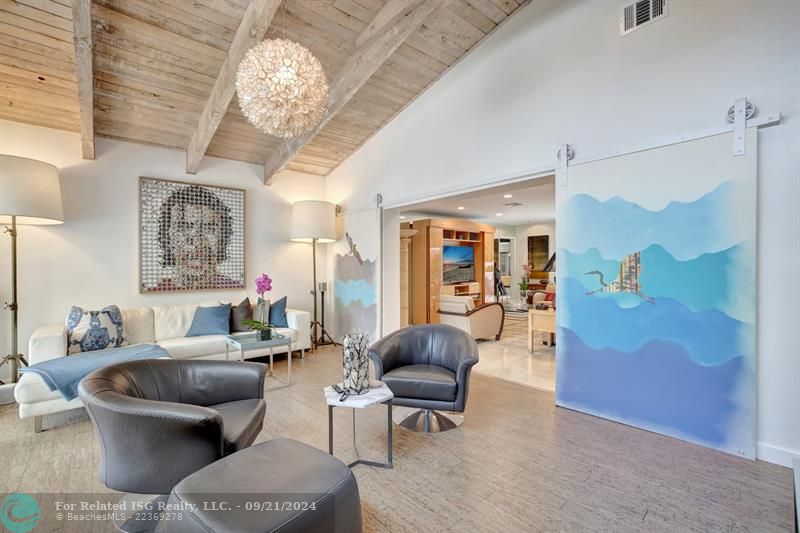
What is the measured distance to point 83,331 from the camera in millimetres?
3469

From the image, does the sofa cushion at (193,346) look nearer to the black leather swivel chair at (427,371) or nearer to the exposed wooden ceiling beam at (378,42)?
the black leather swivel chair at (427,371)

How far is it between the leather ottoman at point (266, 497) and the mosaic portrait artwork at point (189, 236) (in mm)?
3859

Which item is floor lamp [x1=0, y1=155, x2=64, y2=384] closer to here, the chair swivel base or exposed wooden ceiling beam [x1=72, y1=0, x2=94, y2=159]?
exposed wooden ceiling beam [x1=72, y1=0, x2=94, y2=159]

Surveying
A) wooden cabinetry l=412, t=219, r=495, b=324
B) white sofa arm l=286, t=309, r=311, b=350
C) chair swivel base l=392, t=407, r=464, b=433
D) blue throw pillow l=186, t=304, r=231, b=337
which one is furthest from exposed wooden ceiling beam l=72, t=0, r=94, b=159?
wooden cabinetry l=412, t=219, r=495, b=324

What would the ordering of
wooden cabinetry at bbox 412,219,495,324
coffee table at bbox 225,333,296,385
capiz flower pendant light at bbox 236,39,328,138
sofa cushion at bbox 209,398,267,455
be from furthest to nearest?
1. wooden cabinetry at bbox 412,219,495,324
2. coffee table at bbox 225,333,296,385
3. capiz flower pendant light at bbox 236,39,328,138
4. sofa cushion at bbox 209,398,267,455

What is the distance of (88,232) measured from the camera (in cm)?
412

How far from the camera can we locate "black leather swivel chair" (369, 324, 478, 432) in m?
2.67

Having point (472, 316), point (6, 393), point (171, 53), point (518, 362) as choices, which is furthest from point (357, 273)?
point (6, 393)

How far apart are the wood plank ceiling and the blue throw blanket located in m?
2.52

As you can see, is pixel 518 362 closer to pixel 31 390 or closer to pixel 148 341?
pixel 148 341

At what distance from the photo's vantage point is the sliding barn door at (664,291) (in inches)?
94.0

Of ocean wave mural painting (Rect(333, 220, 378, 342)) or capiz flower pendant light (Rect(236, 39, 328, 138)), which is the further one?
ocean wave mural painting (Rect(333, 220, 378, 342))

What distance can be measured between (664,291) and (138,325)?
5.14 meters

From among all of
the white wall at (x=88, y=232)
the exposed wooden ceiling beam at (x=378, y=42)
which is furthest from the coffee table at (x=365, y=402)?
the white wall at (x=88, y=232)
